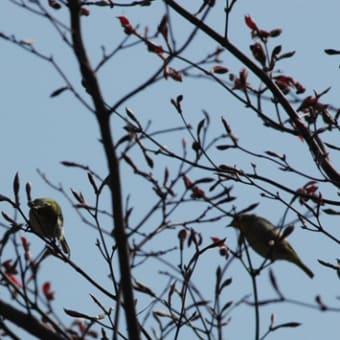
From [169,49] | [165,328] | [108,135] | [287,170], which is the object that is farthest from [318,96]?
[108,135]

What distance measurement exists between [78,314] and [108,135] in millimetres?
1642

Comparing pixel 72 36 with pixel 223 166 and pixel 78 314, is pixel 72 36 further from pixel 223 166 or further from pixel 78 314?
pixel 223 166

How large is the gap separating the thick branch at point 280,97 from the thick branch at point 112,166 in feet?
7.46

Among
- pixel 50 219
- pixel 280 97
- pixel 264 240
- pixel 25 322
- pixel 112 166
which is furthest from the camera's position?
pixel 50 219

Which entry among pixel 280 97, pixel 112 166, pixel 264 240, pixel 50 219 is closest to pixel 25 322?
pixel 112 166

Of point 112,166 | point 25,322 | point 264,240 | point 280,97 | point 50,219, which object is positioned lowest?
point 25,322

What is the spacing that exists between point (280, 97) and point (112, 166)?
273cm

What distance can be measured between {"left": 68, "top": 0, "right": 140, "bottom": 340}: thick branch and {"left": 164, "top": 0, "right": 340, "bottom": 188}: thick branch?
227cm

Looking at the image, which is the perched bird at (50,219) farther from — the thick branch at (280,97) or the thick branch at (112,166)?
the thick branch at (112,166)

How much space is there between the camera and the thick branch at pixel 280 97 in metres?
5.80

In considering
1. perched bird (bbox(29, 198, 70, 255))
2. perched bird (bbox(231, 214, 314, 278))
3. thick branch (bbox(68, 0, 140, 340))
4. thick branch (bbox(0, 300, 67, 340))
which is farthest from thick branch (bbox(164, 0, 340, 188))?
perched bird (bbox(29, 198, 70, 255))

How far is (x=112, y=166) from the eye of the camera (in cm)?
342

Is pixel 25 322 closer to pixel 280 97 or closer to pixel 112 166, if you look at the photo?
pixel 112 166

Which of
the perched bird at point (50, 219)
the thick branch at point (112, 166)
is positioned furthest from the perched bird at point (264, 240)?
the thick branch at point (112, 166)
